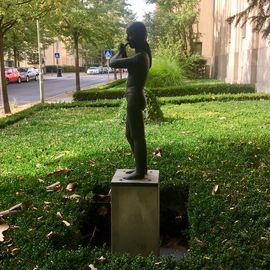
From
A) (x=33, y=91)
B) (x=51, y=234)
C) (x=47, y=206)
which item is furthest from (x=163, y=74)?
(x=51, y=234)

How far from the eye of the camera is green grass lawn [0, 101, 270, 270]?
3.46m

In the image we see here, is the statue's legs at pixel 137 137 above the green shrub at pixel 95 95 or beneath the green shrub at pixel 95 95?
above

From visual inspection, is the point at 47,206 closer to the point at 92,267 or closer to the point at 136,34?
the point at 92,267

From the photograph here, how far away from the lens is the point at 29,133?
9664mm

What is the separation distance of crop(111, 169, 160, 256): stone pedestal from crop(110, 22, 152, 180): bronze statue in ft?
0.51

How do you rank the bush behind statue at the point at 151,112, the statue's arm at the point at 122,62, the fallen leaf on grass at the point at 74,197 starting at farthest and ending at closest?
1. the bush behind statue at the point at 151,112
2. the fallen leaf on grass at the point at 74,197
3. the statue's arm at the point at 122,62

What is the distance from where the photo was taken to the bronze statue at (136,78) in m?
4.01

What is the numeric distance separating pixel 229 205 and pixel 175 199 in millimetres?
840

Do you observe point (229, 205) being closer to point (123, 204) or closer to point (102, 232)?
point (123, 204)

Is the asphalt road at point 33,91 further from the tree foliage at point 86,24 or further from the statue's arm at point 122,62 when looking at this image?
the statue's arm at point 122,62

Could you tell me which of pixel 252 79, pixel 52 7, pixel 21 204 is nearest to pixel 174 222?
pixel 21 204

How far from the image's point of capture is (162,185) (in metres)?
5.00

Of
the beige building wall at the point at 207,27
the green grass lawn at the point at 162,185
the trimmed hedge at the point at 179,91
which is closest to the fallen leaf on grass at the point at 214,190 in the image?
the green grass lawn at the point at 162,185

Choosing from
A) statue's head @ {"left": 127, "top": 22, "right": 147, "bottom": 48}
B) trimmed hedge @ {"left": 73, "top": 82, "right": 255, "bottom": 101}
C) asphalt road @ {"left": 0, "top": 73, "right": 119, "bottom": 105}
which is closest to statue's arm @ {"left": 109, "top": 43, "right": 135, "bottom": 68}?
statue's head @ {"left": 127, "top": 22, "right": 147, "bottom": 48}
